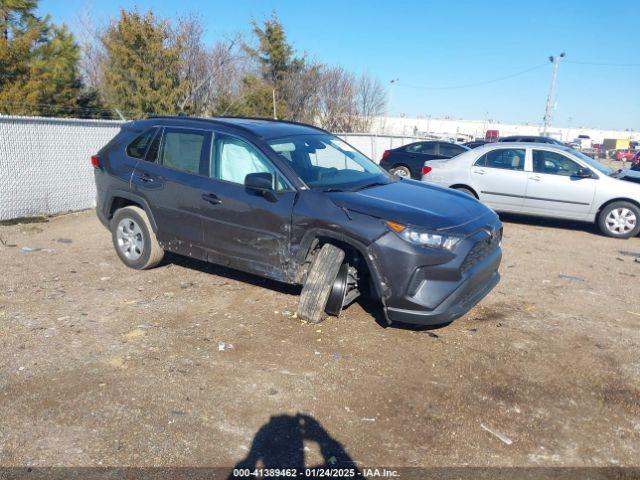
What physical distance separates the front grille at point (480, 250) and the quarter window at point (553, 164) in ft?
17.3

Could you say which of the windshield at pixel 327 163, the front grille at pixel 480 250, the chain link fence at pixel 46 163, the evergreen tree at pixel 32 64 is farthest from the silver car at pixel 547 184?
the evergreen tree at pixel 32 64

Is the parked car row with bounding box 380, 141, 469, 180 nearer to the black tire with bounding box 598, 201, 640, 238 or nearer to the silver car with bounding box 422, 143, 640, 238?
the silver car with bounding box 422, 143, 640, 238

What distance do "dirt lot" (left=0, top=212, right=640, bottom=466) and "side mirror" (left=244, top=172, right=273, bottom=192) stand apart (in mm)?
1243

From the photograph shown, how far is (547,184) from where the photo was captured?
9.52 m

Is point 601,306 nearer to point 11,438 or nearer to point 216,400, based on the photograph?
point 216,400

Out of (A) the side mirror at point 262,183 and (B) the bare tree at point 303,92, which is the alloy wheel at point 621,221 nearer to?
(A) the side mirror at point 262,183

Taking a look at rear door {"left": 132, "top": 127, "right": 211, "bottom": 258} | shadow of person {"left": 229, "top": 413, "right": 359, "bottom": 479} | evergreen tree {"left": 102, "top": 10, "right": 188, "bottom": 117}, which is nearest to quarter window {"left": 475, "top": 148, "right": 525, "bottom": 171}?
rear door {"left": 132, "top": 127, "right": 211, "bottom": 258}

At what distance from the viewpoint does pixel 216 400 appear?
3625 mm

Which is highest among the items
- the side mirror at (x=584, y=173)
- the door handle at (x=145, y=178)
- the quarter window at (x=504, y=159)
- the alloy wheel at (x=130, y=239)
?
the quarter window at (x=504, y=159)

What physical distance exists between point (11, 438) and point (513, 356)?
368 cm

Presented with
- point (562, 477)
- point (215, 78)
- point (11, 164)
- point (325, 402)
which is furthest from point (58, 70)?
point (562, 477)

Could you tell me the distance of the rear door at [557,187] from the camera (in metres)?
9.38

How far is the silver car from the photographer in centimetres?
927

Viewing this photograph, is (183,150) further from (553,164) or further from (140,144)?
(553,164)
